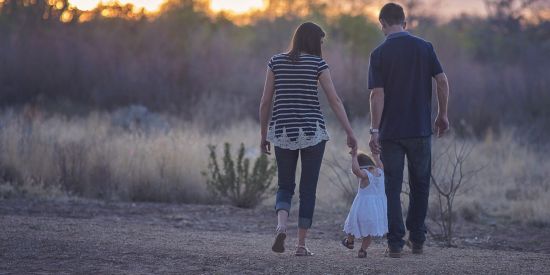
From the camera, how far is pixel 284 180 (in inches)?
274

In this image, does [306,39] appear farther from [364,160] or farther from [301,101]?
[364,160]

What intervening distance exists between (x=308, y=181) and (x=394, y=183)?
2.13 ft

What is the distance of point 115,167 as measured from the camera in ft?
43.2

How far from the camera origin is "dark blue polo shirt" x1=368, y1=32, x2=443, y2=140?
6.97 m

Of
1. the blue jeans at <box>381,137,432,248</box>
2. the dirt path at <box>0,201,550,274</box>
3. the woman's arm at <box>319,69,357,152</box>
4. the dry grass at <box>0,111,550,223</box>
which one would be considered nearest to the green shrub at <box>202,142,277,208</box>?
the dry grass at <box>0,111,550,223</box>

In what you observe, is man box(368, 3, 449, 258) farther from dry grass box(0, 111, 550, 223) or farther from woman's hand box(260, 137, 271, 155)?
dry grass box(0, 111, 550, 223)

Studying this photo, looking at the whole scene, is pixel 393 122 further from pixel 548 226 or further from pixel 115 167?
pixel 115 167

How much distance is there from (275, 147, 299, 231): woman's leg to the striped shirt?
0.38ft

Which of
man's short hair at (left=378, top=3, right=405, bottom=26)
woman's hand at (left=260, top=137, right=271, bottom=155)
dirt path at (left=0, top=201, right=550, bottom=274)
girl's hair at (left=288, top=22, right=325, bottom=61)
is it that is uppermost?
man's short hair at (left=378, top=3, right=405, bottom=26)

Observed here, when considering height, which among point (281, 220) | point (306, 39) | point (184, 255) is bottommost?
point (184, 255)

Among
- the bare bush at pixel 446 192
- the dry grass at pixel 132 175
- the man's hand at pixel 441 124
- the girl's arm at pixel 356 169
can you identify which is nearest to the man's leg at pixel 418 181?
the man's hand at pixel 441 124

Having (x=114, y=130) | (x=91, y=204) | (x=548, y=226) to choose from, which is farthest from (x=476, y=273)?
(x=114, y=130)

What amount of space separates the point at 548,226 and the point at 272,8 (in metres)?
40.7

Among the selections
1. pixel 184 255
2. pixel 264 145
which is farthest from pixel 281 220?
pixel 184 255
